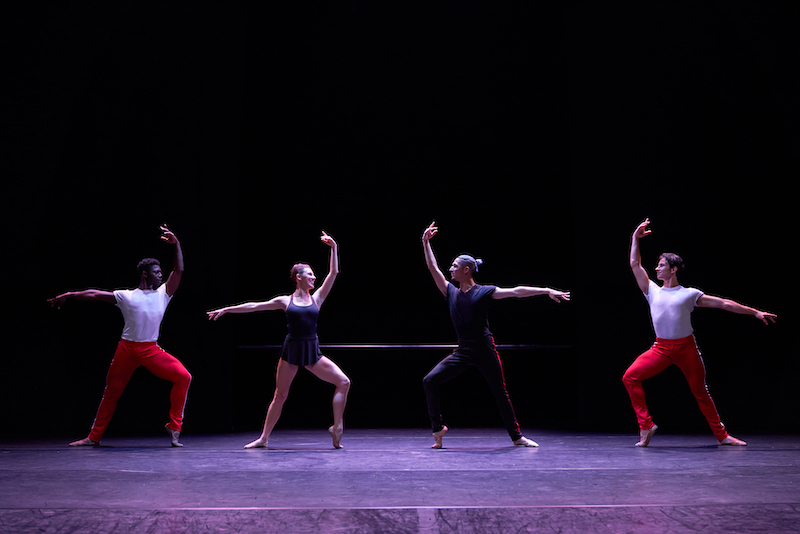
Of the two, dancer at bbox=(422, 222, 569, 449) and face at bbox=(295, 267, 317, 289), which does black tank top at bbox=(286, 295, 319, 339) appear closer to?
face at bbox=(295, 267, 317, 289)

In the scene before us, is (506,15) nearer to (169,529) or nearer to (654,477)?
(654,477)

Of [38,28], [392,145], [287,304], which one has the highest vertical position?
[38,28]

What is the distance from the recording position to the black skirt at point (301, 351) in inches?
193

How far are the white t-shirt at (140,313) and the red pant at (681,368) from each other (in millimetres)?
3579

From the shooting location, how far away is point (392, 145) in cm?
643

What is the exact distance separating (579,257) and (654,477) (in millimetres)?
2879

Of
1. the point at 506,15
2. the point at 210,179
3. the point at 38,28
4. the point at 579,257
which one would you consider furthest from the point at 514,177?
the point at 38,28

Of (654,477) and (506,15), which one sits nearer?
(654,477)

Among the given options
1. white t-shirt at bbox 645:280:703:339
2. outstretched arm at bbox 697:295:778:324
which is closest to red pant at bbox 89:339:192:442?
white t-shirt at bbox 645:280:703:339

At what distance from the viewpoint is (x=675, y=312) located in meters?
4.90

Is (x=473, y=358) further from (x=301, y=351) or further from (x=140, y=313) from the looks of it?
(x=140, y=313)

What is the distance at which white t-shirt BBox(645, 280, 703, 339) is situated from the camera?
4887 mm

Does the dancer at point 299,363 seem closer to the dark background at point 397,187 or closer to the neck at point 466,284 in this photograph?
the neck at point 466,284

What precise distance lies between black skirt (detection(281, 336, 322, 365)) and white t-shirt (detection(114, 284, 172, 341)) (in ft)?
3.42
